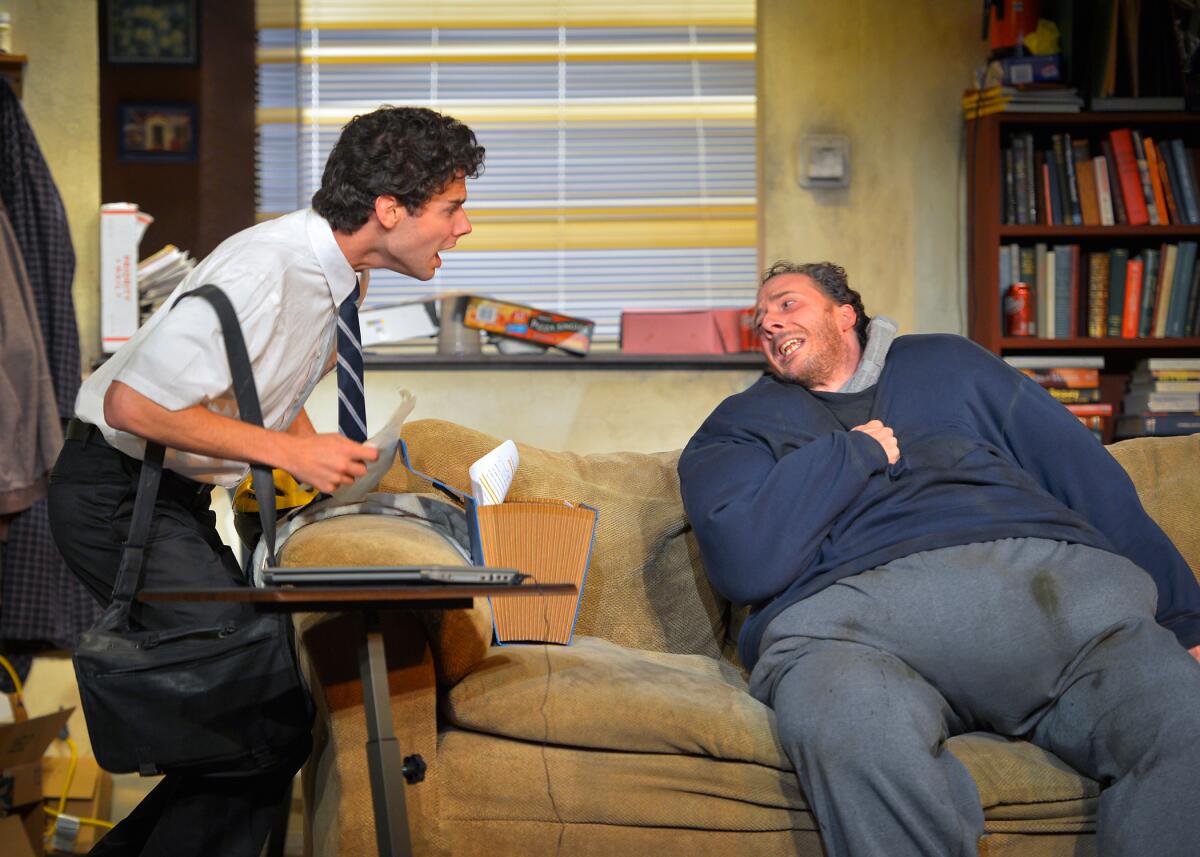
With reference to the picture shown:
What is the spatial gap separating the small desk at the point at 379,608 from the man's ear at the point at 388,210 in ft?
2.32

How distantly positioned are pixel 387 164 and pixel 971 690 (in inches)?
49.1

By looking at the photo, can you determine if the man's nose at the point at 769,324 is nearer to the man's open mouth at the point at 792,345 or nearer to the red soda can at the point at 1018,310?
the man's open mouth at the point at 792,345

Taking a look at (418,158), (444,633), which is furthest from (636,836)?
(418,158)

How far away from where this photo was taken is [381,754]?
5.12 ft

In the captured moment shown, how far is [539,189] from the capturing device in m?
3.95

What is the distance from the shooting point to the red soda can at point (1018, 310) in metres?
3.76

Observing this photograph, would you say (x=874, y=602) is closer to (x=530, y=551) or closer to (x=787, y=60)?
(x=530, y=551)

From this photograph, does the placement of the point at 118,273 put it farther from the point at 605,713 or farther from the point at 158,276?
the point at 605,713

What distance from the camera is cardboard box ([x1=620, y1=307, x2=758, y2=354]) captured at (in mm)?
3680

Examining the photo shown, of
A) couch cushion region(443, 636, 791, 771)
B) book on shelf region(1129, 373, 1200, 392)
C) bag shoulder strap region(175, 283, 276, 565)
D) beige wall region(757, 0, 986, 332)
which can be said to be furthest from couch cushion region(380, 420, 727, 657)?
book on shelf region(1129, 373, 1200, 392)

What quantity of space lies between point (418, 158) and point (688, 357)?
174cm

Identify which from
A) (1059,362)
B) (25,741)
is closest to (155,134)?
(25,741)

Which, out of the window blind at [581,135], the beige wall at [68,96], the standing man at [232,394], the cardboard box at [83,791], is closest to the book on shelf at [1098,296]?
the window blind at [581,135]

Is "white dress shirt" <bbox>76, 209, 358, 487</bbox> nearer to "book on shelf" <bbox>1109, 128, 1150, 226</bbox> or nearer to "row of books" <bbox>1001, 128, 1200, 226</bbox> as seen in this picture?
"row of books" <bbox>1001, 128, 1200, 226</bbox>
